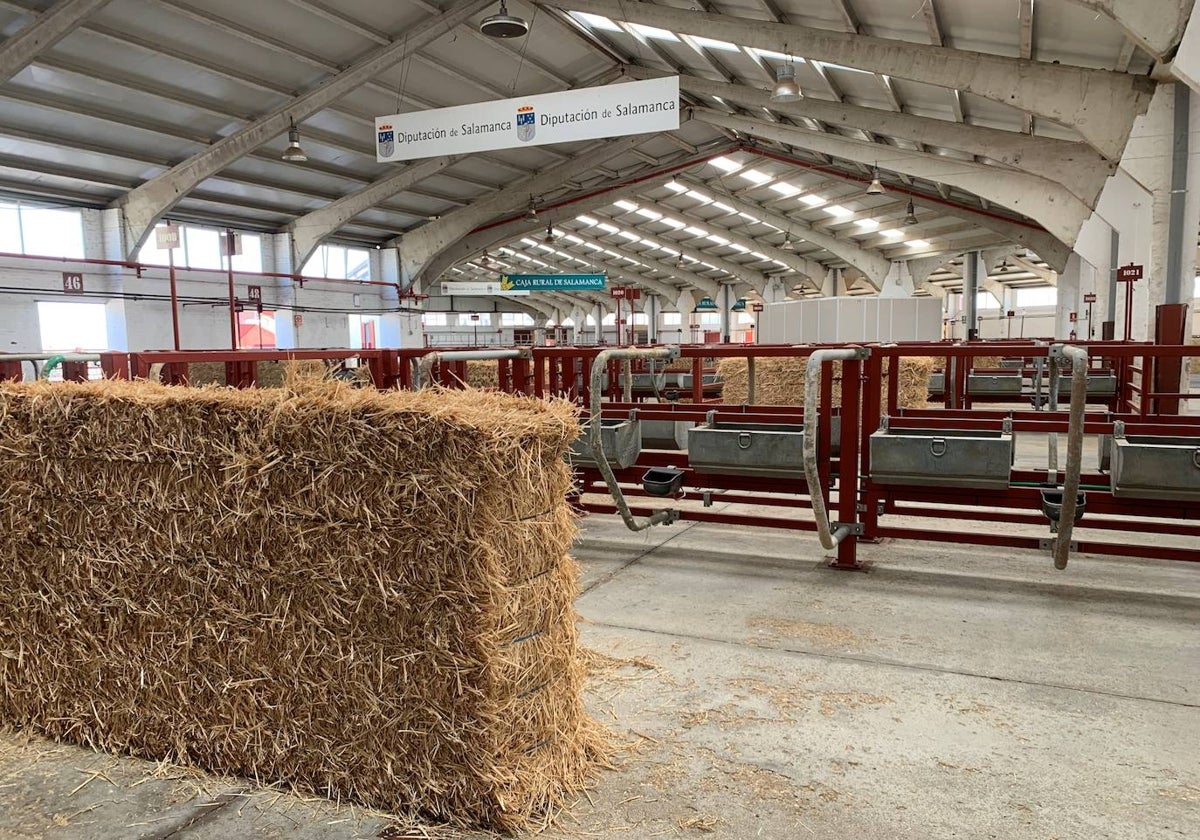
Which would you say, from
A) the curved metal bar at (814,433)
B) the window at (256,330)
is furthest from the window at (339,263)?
the curved metal bar at (814,433)

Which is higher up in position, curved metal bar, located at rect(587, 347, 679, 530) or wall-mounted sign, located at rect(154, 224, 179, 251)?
wall-mounted sign, located at rect(154, 224, 179, 251)

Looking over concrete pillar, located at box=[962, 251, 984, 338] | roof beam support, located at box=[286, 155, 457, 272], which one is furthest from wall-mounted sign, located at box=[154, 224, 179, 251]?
concrete pillar, located at box=[962, 251, 984, 338]

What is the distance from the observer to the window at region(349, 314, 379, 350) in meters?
24.5

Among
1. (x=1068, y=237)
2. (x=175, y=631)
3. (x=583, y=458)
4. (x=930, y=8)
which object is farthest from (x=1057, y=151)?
(x=175, y=631)

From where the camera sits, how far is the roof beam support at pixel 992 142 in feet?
40.3

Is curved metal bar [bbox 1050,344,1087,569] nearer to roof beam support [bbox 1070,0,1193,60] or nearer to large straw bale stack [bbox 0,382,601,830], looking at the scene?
large straw bale stack [bbox 0,382,601,830]

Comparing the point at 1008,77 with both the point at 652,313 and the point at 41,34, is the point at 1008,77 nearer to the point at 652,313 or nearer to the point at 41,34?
the point at 41,34

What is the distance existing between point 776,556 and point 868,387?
1299 millimetres

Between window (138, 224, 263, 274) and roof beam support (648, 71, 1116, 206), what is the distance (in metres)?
14.2

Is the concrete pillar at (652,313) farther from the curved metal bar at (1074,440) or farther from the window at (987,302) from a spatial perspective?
the curved metal bar at (1074,440)

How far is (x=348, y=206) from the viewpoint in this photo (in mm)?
19875

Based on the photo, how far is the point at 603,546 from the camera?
17.9ft

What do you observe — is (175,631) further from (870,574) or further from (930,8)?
(930,8)

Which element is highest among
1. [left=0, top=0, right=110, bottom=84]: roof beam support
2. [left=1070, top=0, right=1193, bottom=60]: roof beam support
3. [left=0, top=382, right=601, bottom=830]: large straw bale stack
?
[left=0, top=0, right=110, bottom=84]: roof beam support
